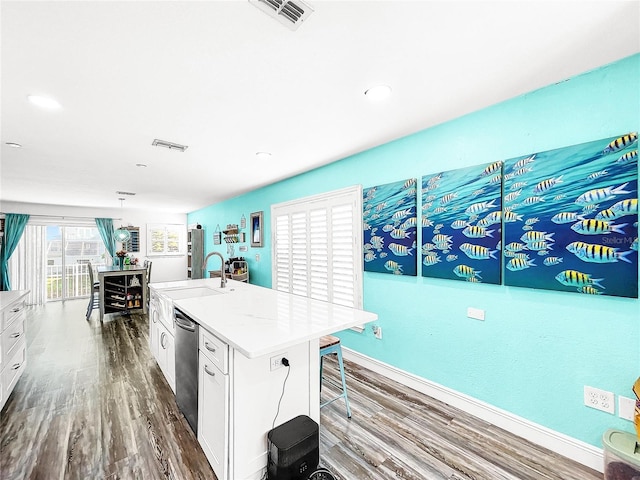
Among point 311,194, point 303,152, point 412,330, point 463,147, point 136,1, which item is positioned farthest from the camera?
point 311,194

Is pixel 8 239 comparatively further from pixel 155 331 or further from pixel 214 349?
pixel 214 349

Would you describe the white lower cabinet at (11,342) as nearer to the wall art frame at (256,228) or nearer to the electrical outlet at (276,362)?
the electrical outlet at (276,362)

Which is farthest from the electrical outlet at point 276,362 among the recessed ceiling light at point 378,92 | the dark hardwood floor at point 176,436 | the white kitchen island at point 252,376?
the recessed ceiling light at point 378,92

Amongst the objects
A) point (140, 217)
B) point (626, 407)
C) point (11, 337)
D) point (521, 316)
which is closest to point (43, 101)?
point (11, 337)

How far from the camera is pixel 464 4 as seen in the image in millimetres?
1190

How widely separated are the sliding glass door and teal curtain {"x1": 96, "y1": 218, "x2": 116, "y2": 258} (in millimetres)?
199

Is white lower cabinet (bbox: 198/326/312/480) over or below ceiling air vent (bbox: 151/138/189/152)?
below

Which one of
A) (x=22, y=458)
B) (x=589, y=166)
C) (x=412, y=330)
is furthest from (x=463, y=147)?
(x=22, y=458)

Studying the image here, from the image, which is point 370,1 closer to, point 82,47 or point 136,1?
point 136,1

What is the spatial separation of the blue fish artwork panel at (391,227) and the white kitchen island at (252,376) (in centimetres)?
98

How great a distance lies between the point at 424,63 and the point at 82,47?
1860 mm

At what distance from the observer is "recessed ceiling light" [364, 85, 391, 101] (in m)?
1.82

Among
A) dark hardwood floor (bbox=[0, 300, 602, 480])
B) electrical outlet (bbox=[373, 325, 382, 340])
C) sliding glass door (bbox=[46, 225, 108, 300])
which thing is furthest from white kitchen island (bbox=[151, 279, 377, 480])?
sliding glass door (bbox=[46, 225, 108, 300])

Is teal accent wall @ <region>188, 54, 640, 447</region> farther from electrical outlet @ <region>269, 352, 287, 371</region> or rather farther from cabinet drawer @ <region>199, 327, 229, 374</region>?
cabinet drawer @ <region>199, 327, 229, 374</region>
